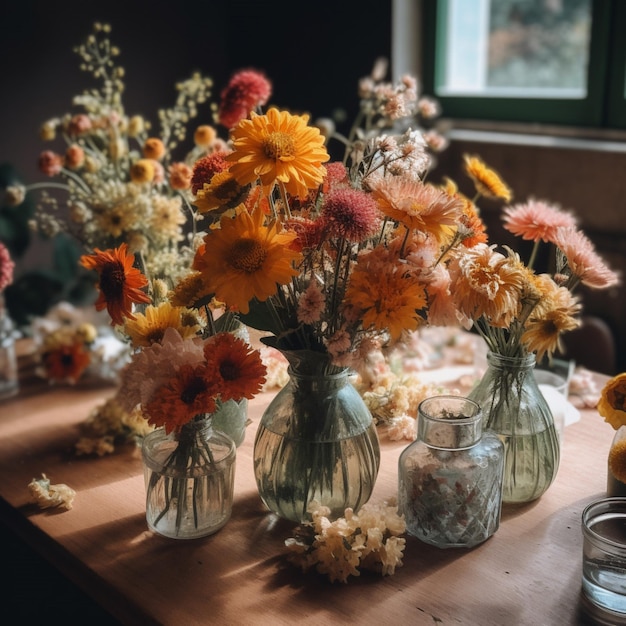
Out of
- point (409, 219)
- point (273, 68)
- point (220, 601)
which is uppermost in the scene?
point (273, 68)

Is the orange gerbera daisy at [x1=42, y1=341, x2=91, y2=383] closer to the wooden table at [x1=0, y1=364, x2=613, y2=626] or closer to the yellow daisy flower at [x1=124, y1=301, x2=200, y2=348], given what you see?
the wooden table at [x1=0, y1=364, x2=613, y2=626]

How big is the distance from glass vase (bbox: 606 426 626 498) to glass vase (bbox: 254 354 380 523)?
0.31 metres

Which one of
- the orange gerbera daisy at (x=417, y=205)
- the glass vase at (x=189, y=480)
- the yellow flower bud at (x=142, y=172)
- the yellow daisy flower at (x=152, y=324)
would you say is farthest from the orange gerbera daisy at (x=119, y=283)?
the yellow flower bud at (x=142, y=172)

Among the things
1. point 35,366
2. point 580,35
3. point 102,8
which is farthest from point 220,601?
point 102,8

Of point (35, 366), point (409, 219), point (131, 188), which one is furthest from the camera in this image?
point (35, 366)

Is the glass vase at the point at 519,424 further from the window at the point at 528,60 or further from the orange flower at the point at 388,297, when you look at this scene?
the window at the point at 528,60

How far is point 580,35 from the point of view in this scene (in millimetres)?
2387

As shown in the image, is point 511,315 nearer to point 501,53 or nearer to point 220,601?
point 220,601

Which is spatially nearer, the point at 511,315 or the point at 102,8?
the point at 511,315

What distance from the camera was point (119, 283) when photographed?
0.94 metres

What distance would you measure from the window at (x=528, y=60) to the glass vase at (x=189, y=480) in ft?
5.79

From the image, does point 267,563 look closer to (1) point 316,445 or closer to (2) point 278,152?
(1) point 316,445

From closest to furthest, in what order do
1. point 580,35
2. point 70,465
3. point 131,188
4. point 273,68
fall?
1. point 70,465
2. point 131,188
3. point 580,35
4. point 273,68

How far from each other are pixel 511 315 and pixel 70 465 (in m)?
0.69
